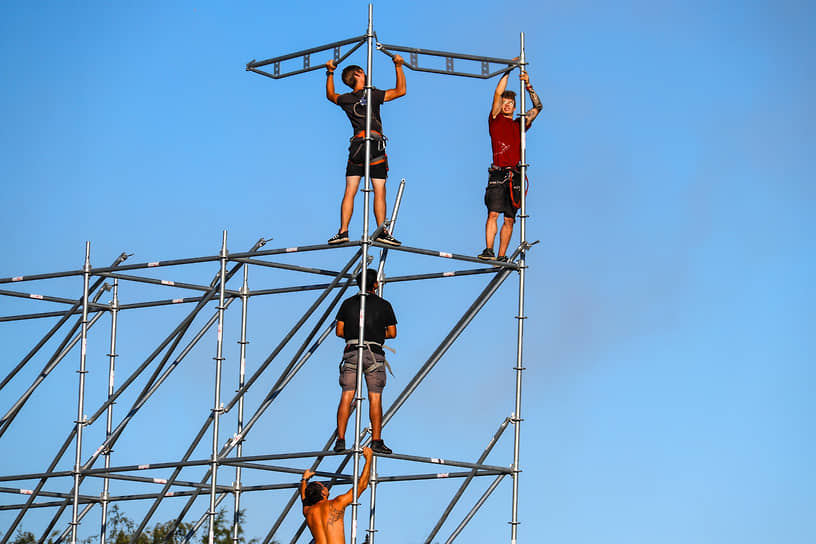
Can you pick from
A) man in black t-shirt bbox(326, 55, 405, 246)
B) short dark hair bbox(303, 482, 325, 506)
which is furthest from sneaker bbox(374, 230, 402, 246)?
short dark hair bbox(303, 482, 325, 506)

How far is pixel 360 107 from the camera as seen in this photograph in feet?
69.0

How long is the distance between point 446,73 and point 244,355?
4.53m

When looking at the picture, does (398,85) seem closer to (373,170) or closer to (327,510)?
(373,170)

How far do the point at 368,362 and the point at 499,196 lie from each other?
2.74 metres

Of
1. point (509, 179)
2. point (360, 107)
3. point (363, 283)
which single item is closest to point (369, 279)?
point (363, 283)

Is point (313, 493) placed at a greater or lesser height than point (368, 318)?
lesser

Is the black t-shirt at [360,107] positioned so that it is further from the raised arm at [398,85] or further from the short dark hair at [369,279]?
the short dark hair at [369,279]

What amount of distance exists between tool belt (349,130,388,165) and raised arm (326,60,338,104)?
2.18 feet

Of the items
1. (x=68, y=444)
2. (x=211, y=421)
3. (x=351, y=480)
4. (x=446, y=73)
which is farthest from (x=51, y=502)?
(x=446, y=73)

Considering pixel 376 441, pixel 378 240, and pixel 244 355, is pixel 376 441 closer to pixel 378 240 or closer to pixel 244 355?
pixel 378 240

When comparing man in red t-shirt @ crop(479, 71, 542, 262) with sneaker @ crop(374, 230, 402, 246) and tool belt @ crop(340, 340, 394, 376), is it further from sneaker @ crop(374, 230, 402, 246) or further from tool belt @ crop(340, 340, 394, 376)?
tool belt @ crop(340, 340, 394, 376)

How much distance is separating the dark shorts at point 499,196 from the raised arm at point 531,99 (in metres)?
0.75

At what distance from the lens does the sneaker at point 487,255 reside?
21344 millimetres

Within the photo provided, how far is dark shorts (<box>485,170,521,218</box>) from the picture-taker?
21.6m
